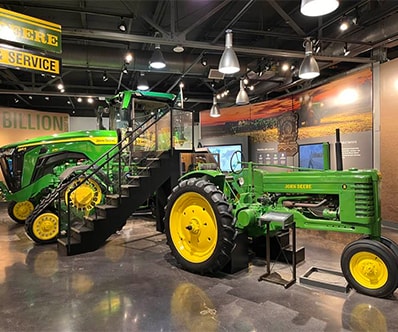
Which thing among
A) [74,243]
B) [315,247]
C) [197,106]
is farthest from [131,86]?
[315,247]

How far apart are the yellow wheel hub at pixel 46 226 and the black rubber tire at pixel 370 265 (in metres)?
4.73

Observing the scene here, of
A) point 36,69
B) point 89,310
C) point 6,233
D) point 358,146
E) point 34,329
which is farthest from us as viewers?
point 358,146

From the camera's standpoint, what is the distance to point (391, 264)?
9.29 feet

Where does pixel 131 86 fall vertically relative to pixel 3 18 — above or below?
above

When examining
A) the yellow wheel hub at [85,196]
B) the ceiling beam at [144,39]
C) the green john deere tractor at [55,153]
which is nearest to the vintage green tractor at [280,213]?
the yellow wheel hub at [85,196]

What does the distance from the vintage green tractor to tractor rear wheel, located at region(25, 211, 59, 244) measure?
2.59 m

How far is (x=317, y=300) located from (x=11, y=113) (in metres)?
12.7

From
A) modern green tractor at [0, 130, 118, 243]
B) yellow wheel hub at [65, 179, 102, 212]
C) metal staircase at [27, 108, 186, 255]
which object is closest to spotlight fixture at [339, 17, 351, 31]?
metal staircase at [27, 108, 186, 255]

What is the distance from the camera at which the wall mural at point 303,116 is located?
6.68m

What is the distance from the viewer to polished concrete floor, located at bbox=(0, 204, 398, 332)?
2518 mm

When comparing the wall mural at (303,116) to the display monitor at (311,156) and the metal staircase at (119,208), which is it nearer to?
the display monitor at (311,156)

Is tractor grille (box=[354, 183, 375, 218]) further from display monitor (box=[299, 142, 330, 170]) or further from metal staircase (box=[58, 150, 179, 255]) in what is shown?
display monitor (box=[299, 142, 330, 170])

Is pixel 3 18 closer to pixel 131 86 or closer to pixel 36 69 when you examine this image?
pixel 36 69

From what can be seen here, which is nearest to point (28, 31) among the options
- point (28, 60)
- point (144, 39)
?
point (28, 60)
